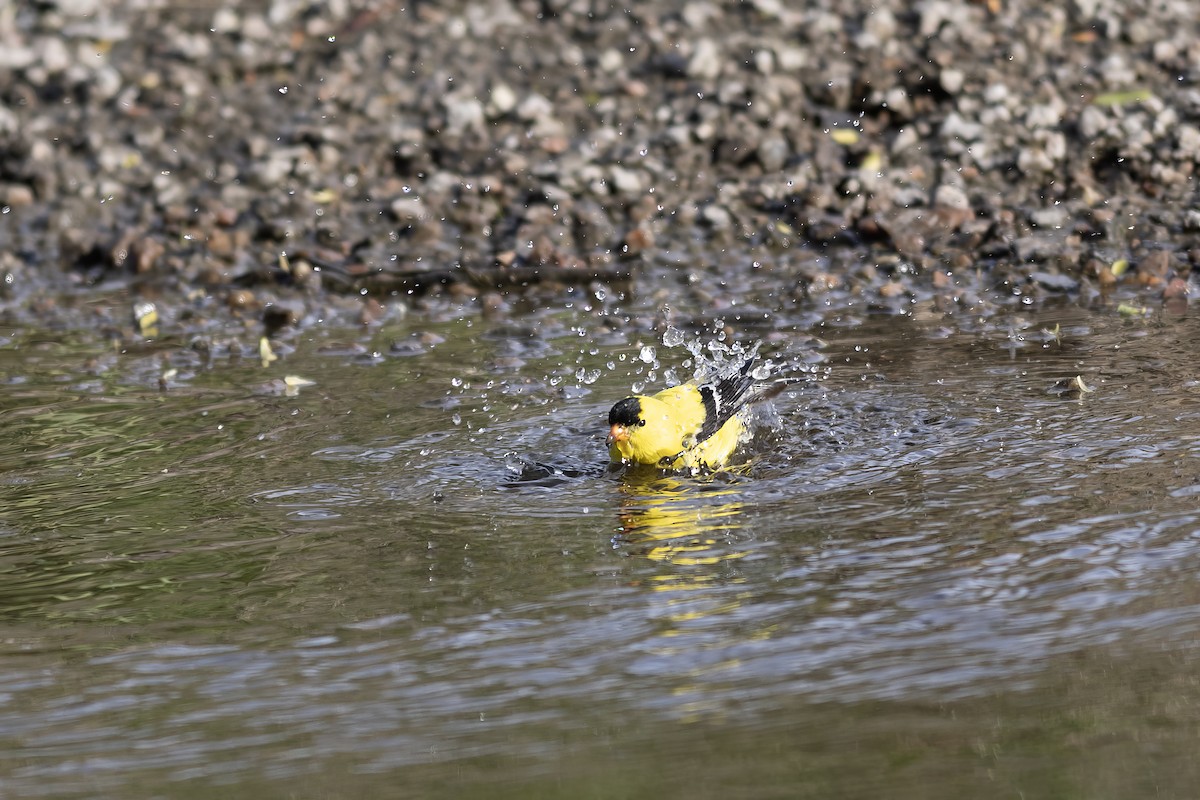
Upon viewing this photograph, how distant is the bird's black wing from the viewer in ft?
23.1

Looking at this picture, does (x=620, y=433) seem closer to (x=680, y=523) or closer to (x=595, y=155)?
(x=680, y=523)

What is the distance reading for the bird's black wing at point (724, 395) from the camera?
7.03 metres

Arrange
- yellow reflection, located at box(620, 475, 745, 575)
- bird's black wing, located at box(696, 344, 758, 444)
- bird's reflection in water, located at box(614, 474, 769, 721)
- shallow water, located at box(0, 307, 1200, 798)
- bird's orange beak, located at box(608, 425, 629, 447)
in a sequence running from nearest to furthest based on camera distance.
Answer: shallow water, located at box(0, 307, 1200, 798) < bird's reflection in water, located at box(614, 474, 769, 721) < yellow reflection, located at box(620, 475, 745, 575) < bird's orange beak, located at box(608, 425, 629, 447) < bird's black wing, located at box(696, 344, 758, 444)

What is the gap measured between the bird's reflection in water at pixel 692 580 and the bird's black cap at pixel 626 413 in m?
0.25

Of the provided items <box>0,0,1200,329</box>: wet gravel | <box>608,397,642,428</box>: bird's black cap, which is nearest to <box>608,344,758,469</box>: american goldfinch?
<box>608,397,642,428</box>: bird's black cap

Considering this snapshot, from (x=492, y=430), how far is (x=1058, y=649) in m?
3.48

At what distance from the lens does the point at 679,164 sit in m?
10.8

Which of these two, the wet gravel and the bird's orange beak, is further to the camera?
the wet gravel

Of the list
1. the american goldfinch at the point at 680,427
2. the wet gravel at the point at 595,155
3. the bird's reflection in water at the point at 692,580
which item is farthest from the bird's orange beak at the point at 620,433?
the wet gravel at the point at 595,155

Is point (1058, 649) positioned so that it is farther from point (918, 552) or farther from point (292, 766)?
point (292, 766)

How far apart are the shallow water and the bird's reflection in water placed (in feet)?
0.05

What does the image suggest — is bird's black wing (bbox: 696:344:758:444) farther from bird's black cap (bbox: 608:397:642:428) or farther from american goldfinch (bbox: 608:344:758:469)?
bird's black cap (bbox: 608:397:642:428)

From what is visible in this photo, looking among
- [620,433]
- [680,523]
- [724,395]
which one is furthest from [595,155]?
[680,523]

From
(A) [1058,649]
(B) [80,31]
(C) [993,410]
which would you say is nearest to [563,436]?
(C) [993,410]
